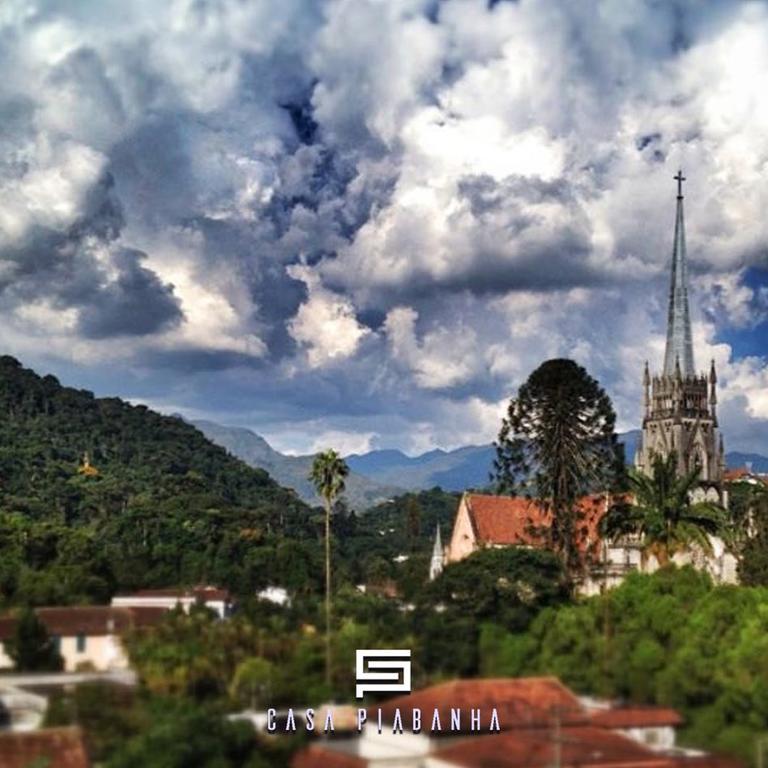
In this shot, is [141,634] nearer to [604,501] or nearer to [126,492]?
[604,501]

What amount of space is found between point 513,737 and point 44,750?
10.8 ft

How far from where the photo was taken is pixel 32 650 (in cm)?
1050

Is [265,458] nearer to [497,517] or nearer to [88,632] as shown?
[497,517]

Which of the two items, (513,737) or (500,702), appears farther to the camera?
(500,702)

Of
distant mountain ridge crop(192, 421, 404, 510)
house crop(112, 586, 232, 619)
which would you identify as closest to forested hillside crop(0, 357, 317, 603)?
house crop(112, 586, 232, 619)

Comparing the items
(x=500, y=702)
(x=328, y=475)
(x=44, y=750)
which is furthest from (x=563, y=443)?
(x=44, y=750)

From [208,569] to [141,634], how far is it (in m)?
4.53

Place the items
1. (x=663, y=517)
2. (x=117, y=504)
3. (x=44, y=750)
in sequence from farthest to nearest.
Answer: (x=117, y=504), (x=663, y=517), (x=44, y=750)

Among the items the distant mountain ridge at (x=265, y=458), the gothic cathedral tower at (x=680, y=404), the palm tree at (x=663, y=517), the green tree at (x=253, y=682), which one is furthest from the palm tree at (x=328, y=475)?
the distant mountain ridge at (x=265, y=458)

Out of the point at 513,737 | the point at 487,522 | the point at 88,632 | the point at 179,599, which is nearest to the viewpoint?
the point at 513,737

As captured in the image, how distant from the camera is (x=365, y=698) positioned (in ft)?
33.7

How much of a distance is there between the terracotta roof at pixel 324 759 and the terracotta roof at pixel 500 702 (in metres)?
0.59

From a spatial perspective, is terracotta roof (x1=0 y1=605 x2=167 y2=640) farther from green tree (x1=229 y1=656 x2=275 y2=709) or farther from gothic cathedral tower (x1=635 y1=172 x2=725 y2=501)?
gothic cathedral tower (x1=635 y1=172 x2=725 y2=501)

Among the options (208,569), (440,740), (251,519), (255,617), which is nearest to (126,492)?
(251,519)
